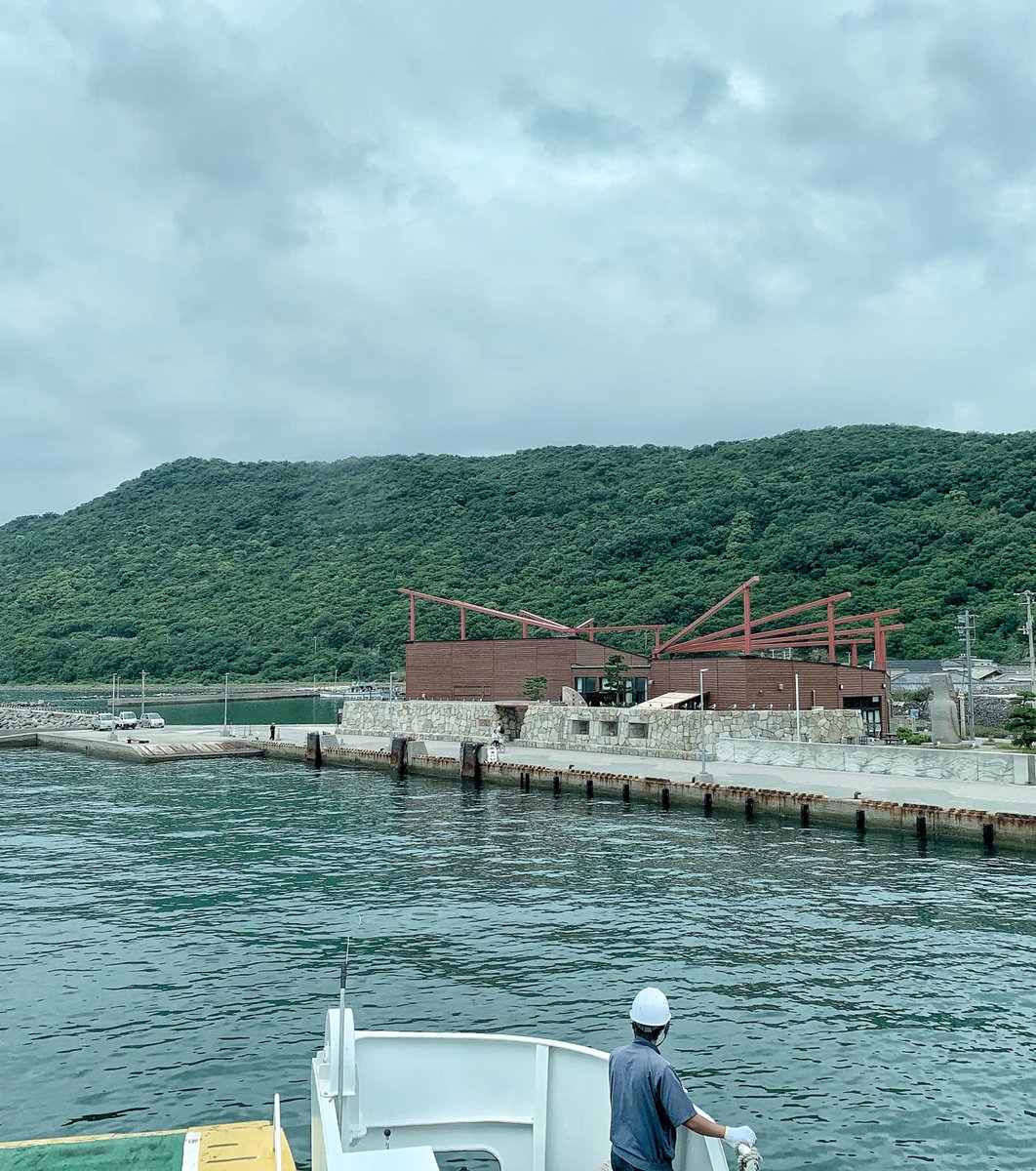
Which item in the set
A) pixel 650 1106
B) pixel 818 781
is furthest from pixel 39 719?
pixel 650 1106

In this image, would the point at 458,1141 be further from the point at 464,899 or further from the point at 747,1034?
the point at 464,899

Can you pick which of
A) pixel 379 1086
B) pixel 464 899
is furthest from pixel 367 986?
pixel 379 1086

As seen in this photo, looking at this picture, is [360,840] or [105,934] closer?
[105,934]

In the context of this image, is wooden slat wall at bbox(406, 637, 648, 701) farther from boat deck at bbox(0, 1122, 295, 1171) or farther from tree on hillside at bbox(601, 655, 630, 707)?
boat deck at bbox(0, 1122, 295, 1171)

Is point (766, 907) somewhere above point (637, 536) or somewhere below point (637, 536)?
below

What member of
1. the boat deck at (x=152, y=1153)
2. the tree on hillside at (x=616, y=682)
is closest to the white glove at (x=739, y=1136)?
the boat deck at (x=152, y=1153)

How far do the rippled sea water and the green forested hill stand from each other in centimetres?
9080

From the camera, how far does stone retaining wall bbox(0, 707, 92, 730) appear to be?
291 ft

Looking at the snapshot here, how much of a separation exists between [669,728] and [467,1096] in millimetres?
44430

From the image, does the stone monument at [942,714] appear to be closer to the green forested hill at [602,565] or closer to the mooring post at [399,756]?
the mooring post at [399,756]

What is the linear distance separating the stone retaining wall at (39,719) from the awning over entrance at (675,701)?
182 ft

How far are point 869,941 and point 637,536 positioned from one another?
477 feet

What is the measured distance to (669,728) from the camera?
171 feet

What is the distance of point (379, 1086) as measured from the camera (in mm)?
8586
